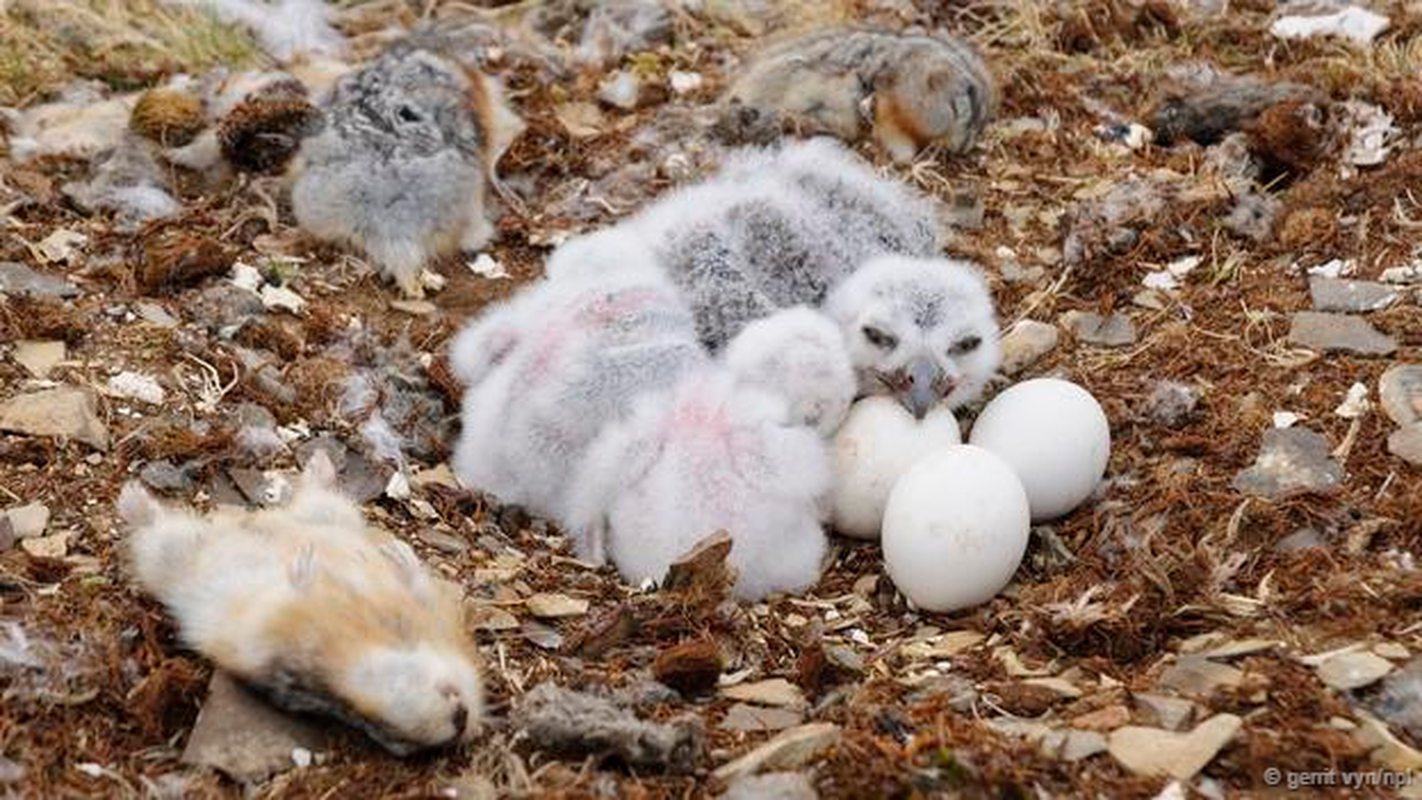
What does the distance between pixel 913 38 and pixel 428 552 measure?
3.10 meters

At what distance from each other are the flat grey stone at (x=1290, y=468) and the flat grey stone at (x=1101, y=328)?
0.84 m

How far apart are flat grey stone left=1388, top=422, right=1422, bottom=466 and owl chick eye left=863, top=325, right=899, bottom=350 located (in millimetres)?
1271

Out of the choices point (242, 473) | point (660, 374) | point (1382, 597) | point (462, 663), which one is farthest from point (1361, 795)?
point (242, 473)

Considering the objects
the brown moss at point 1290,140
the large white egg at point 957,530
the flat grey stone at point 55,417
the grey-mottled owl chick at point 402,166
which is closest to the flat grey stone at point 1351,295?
the brown moss at point 1290,140

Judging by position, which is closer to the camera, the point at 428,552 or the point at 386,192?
the point at 428,552

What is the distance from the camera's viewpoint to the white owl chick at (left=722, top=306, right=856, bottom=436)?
468 centimetres

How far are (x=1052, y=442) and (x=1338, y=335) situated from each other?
40.6 inches

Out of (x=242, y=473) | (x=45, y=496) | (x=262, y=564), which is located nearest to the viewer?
(x=262, y=564)

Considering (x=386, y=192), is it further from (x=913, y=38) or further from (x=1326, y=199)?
(x=1326, y=199)

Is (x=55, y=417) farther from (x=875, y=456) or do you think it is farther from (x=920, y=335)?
(x=920, y=335)

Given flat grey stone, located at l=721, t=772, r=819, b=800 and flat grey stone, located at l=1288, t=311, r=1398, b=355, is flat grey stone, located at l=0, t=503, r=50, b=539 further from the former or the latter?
flat grey stone, located at l=1288, t=311, r=1398, b=355

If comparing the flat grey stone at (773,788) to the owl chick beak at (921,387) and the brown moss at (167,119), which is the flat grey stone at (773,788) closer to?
the owl chick beak at (921,387)

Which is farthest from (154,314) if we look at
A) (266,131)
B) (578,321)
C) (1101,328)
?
(1101,328)

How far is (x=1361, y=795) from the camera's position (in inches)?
135
